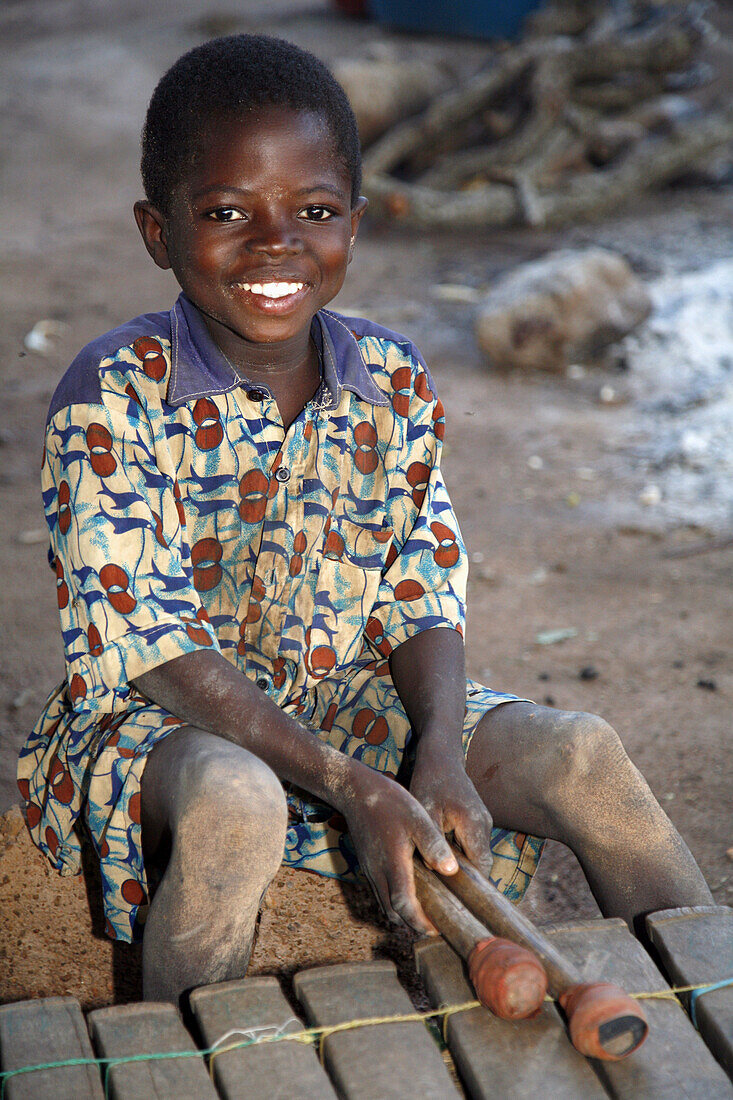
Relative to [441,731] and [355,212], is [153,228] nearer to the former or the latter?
[355,212]

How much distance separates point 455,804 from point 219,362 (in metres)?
0.82

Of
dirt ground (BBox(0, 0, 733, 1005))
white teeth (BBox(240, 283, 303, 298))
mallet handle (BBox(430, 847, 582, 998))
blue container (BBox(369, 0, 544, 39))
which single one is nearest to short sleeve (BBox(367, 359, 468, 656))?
white teeth (BBox(240, 283, 303, 298))

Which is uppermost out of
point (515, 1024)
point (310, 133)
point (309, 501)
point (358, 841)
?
point (310, 133)

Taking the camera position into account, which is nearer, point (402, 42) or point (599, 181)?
point (599, 181)

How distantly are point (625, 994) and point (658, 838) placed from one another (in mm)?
411

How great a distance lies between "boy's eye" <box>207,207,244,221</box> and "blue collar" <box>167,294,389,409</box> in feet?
0.63

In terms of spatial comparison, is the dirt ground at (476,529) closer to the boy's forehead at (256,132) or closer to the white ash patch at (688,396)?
the white ash patch at (688,396)

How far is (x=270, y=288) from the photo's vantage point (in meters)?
1.85

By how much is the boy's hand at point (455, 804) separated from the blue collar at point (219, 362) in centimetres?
66

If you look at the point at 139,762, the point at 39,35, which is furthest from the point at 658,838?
the point at 39,35

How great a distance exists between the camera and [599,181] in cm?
772

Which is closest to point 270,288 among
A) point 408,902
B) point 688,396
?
point 408,902

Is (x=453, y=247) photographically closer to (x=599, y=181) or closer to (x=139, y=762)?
(x=599, y=181)

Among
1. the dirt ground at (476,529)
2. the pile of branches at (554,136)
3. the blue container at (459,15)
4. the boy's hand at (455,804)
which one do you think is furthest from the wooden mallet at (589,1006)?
the blue container at (459,15)
